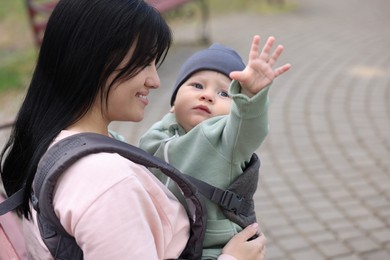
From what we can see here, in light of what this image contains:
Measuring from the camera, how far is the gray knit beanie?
183 centimetres

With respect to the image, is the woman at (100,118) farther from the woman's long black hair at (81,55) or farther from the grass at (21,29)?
the grass at (21,29)

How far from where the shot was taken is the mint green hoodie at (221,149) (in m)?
1.44

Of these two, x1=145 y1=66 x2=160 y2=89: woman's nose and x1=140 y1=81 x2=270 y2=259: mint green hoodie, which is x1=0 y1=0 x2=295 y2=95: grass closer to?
x1=140 y1=81 x2=270 y2=259: mint green hoodie

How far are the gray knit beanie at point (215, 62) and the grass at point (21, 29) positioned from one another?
475cm

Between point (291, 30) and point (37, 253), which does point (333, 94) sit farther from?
point (37, 253)

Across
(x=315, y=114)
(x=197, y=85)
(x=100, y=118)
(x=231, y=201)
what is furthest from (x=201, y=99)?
(x=315, y=114)

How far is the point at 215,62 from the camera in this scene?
184cm

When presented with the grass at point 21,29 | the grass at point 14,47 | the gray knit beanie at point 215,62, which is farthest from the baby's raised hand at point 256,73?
the grass at point 21,29

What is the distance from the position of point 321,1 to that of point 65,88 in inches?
371

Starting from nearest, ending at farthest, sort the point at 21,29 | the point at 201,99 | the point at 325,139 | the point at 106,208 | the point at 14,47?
the point at 106,208 < the point at 201,99 < the point at 325,139 < the point at 14,47 < the point at 21,29

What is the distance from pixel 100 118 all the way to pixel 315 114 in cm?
388

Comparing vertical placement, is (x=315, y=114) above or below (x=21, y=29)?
below

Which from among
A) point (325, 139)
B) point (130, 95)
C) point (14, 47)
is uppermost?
point (130, 95)

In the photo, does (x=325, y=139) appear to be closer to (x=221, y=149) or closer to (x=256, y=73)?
(x=221, y=149)
